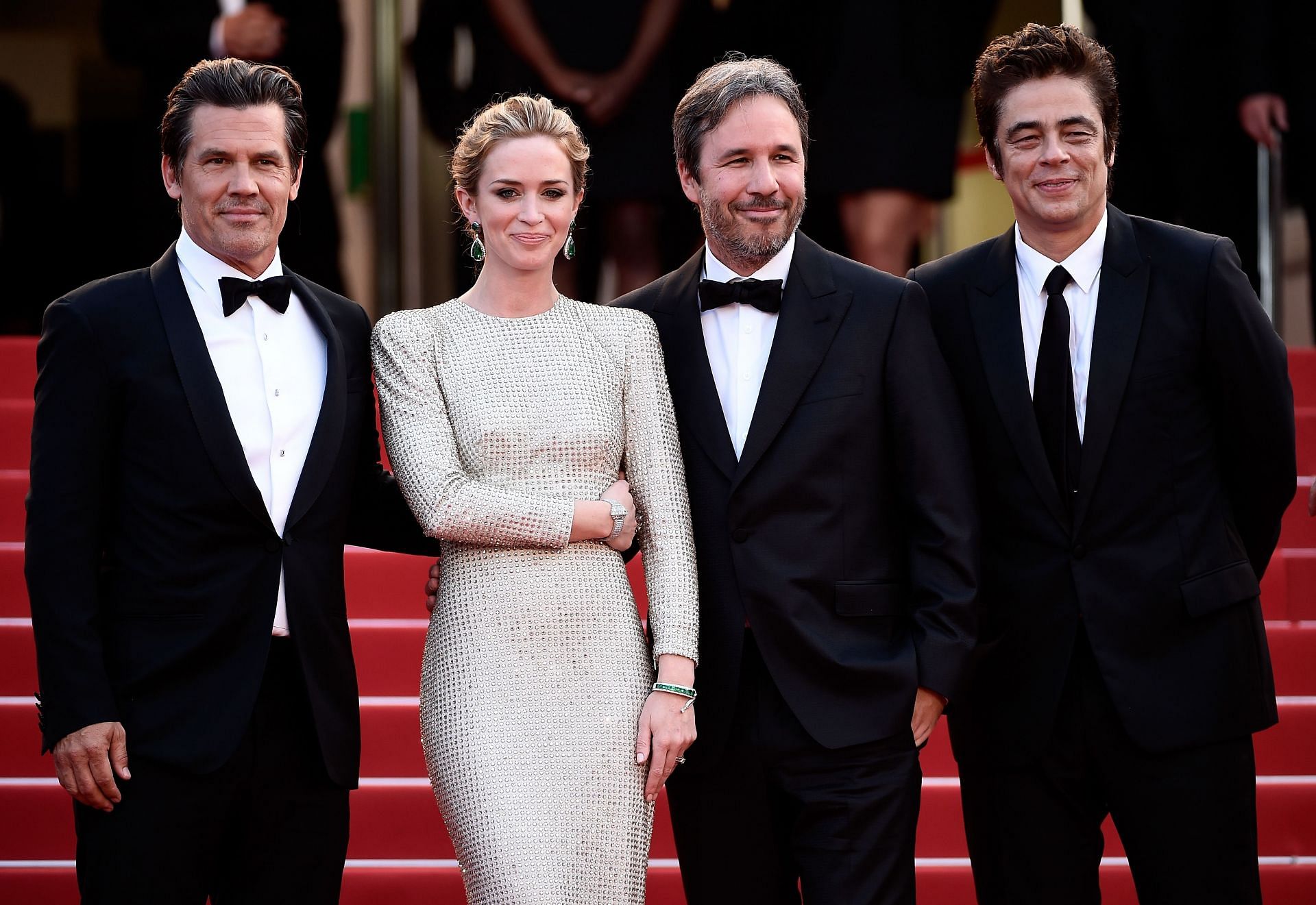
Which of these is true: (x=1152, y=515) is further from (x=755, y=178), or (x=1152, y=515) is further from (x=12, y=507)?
(x=12, y=507)

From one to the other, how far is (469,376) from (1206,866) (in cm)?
165

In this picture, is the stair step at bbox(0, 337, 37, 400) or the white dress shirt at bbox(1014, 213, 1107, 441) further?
the stair step at bbox(0, 337, 37, 400)

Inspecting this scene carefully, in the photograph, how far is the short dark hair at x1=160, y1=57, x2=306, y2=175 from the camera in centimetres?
288

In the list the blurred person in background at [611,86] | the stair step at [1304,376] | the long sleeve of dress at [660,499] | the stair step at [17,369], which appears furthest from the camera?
the blurred person in background at [611,86]

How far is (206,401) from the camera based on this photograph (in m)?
2.74

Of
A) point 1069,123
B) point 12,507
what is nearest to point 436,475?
point 1069,123

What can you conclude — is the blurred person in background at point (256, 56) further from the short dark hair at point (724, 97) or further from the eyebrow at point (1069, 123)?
the eyebrow at point (1069, 123)

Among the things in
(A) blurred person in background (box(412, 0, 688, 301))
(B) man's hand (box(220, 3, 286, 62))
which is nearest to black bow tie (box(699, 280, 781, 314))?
(A) blurred person in background (box(412, 0, 688, 301))

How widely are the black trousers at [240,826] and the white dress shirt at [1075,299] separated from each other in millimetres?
1542

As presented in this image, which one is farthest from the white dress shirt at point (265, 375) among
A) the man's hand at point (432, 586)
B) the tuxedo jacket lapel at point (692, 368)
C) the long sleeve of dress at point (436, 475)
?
→ the tuxedo jacket lapel at point (692, 368)

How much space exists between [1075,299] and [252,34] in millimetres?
4529

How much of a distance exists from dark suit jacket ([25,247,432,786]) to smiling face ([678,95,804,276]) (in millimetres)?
865

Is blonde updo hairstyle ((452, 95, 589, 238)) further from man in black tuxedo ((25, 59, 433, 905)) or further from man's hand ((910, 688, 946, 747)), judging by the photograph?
man's hand ((910, 688, 946, 747))

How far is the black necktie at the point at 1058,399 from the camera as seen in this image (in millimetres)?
2941
